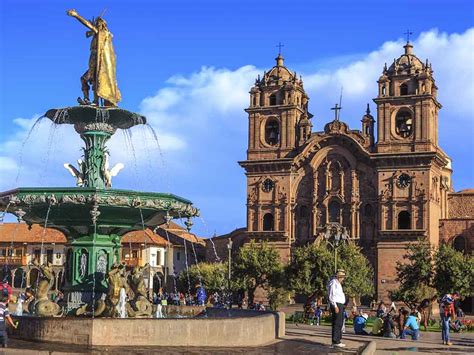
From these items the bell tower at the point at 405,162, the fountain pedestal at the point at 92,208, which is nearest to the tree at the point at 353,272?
the bell tower at the point at 405,162

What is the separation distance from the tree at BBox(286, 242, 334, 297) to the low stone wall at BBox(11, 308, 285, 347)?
33.7 m

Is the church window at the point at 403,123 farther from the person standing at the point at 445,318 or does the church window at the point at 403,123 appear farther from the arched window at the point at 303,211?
the person standing at the point at 445,318

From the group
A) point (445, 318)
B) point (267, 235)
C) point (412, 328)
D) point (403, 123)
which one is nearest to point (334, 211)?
point (267, 235)

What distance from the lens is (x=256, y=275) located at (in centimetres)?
5356

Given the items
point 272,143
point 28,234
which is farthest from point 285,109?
point 28,234

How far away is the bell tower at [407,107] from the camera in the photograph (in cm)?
5728

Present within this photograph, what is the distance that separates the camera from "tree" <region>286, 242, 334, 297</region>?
153 feet

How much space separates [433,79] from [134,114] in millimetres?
45210

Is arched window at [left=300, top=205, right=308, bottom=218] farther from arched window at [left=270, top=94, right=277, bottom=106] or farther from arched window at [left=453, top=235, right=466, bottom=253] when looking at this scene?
arched window at [left=453, top=235, right=466, bottom=253]

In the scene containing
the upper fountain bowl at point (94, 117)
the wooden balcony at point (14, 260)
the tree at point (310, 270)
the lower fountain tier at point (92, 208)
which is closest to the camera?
the lower fountain tier at point (92, 208)

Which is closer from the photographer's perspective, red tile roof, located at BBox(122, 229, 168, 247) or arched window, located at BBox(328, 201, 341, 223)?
arched window, located at BBox(328, 201, 341, 223)

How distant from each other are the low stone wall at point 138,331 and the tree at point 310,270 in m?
33.7

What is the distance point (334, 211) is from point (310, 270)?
1372 cm

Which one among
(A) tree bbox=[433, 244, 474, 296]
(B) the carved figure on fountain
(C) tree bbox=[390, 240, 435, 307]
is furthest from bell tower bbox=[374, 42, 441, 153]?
(B) the carved figure on fountain
